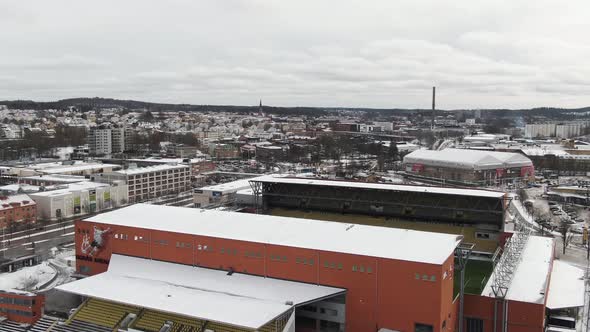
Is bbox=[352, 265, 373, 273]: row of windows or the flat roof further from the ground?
the flat roof

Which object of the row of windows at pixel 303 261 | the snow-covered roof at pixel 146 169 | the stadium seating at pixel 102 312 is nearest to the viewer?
the stadium seating at pixel 102 312

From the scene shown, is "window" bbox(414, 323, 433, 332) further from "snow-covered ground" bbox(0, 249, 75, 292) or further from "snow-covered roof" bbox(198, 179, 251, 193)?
Answer: "snow-covered roof" bbox(198, 179, 251, 193)

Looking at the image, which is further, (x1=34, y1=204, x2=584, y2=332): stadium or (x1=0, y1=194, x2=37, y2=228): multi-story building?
(x1=0, y1=194, x2=37, y2=228): multi-story building

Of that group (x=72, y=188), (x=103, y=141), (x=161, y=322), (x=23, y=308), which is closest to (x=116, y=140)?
(x=103, y=141)

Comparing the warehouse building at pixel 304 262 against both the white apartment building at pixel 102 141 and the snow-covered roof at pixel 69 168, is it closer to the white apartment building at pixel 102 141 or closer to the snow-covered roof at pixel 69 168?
the snow-covered roof at pixel 69 168

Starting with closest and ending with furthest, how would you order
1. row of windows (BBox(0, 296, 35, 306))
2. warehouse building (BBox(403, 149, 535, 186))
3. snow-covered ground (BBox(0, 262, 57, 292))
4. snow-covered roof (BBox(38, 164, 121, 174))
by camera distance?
row of windows (BBox(0, 296, 35, 306)), snow-covered ground (BBox(0, 262, 57, 292)), snow-covered roof (BBox(38, 164, 121, 174)), warehouse building (BBox(403, 149, 535, 186))

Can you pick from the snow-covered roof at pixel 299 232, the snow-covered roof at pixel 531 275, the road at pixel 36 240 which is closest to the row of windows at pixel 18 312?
the snow-covered roof at pixel 299 232

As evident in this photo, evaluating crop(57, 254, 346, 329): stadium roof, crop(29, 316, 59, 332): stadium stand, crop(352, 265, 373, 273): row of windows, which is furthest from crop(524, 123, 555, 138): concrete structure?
crop(29, 316, 59, 332): stadium stand
